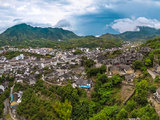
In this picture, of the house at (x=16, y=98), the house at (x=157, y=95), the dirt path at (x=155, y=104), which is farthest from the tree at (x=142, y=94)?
the house at (x=16, y=98)

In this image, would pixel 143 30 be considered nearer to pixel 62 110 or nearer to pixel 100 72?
pixel 100 72

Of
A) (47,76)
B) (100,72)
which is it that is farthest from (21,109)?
(100,72)

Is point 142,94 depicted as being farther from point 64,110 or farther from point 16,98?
point 16,98

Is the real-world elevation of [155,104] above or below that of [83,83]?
above

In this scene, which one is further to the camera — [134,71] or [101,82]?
[134,71]

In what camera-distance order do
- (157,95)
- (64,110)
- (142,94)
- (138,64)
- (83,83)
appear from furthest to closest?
(83,83)
(138,64)
(64,110)
(142,94)
(157,95)

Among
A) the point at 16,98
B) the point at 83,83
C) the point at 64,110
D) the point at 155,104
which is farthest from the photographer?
the point at 83,83

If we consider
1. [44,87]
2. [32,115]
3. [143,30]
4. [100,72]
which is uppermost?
[143,30]

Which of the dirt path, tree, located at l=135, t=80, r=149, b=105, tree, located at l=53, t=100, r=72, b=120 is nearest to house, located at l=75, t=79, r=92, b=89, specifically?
tree, located at l=53, t=100, r=72, b=120

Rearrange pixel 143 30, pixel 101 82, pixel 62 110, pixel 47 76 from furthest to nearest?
pixel 143 30, pixel 47 76, pixel 101 82, pixel 62 110

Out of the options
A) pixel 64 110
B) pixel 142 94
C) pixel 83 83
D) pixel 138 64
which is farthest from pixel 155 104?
pixel 83 83

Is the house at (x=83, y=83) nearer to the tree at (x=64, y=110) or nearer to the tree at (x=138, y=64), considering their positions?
the tree at (x=64, y=110)
